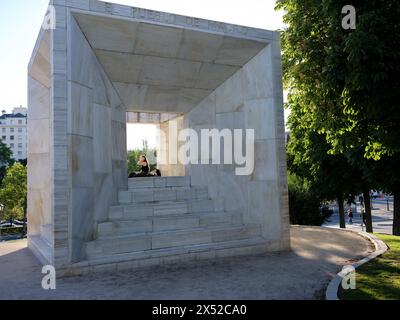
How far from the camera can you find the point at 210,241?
10.9 meters

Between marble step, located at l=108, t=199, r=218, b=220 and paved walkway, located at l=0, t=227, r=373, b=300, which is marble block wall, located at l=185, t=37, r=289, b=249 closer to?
marble step, located at l=108, t=199, r=218, b=220

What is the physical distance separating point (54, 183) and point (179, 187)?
226 inches

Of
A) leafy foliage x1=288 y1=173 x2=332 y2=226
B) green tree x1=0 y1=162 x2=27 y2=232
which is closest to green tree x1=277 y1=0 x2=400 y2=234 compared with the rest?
leafy foliage x1=288 y1=173 x2=332 y2=226

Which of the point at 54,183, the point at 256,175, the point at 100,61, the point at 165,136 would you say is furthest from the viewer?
the point at 165,136

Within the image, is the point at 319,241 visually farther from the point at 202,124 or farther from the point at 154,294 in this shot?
the point at 154,294

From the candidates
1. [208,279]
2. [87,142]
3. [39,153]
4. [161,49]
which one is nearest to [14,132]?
[39,153]

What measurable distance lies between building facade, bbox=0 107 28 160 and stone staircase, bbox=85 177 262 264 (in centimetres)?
11500

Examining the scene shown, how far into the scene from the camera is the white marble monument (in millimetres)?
9031

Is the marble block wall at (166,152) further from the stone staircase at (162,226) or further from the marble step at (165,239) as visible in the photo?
the marble step at (165,239)

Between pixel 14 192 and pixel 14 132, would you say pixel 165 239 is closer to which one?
pixel 14 192

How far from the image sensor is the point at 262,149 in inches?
460

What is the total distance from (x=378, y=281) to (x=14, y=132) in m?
124
